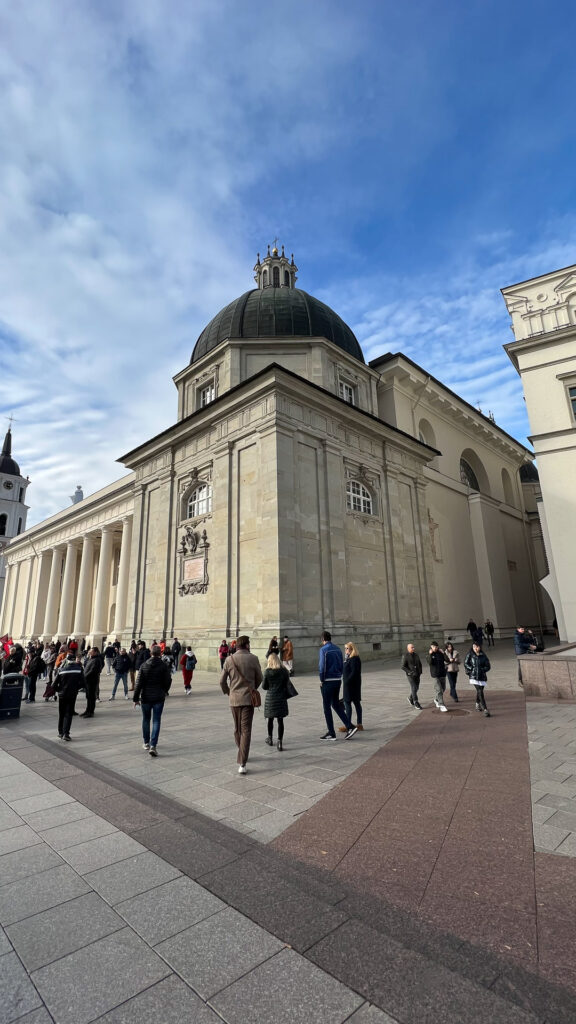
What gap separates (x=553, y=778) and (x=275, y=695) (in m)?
3.88

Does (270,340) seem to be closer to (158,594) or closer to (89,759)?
(158,594)

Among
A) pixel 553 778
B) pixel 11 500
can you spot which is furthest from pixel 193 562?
pixel 11 500

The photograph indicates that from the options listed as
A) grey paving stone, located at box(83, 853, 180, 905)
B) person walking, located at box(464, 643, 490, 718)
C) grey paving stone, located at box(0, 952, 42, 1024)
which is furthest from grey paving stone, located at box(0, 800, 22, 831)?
person walking, located at box(464, 643, 490, 718)

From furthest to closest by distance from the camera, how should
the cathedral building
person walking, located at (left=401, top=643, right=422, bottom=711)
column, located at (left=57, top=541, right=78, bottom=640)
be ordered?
1. column, located at (left=57, top=541, right=78, bottom=640)
2. the cathedral building
3. person walking, located at (left=401, top=643, right=422, bottom=711)

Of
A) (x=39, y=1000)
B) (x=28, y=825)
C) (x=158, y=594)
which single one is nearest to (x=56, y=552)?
(x=158, y=594)

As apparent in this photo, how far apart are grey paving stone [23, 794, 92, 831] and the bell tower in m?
36.6

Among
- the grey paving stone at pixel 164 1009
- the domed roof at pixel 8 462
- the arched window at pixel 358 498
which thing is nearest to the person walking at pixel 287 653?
the arched window at pixel 358 498

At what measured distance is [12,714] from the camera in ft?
37.7

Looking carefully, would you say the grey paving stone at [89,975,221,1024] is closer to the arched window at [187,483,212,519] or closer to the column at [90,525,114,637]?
the arched window at [187,483,212,519]

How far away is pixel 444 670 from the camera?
10797mm

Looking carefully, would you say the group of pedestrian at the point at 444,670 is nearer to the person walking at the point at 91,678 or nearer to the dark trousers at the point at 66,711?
the dark trousers at the point at 66,711

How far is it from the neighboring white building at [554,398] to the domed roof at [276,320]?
10100mm

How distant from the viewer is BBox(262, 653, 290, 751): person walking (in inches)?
297

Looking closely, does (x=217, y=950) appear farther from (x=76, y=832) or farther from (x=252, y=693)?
(x=252, y=693)
